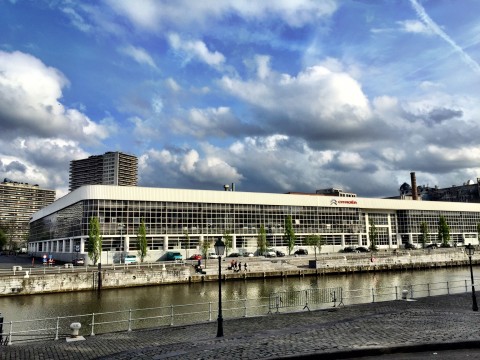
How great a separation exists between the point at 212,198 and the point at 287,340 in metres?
78.8

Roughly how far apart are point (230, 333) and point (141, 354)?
5.98 m

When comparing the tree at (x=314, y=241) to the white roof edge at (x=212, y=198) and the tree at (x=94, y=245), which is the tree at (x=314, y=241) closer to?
the white roof edge at (x=212, y=198)

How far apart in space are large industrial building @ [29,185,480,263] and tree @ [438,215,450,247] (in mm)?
5565

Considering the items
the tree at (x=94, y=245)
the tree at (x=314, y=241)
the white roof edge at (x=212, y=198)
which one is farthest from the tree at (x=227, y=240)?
the tree at (x=94, y=245)

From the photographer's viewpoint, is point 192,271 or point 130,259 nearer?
point 192,271

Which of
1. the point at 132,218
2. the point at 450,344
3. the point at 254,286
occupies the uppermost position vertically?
the point at 132,218

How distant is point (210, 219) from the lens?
305 ft

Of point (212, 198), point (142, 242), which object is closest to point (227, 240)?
point (212, 198)

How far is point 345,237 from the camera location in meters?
112

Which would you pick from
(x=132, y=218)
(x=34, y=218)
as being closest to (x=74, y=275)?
(x=132, y=218)

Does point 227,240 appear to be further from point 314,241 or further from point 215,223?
point 314,241

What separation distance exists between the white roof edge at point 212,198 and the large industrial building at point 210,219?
202mm

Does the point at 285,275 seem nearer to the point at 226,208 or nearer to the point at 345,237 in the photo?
the point at 226,208

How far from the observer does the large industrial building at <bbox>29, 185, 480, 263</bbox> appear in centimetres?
8269
